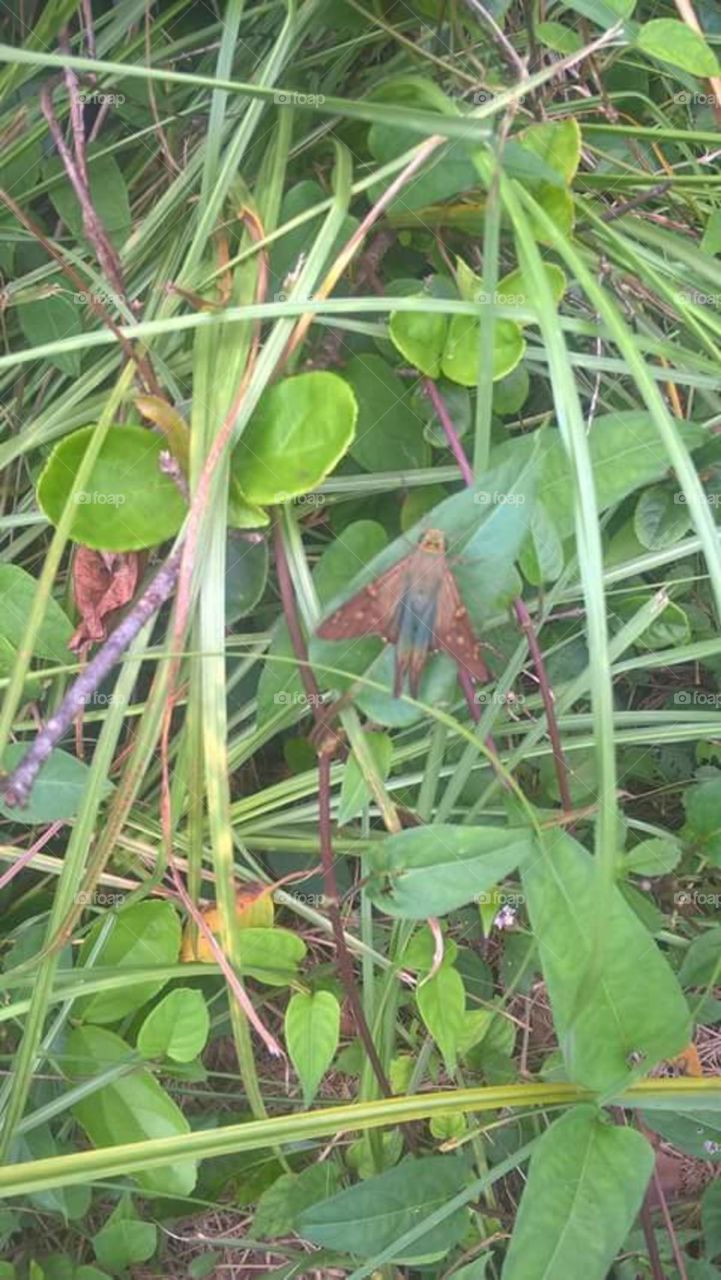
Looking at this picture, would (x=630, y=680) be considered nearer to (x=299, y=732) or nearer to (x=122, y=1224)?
(x=299, y=732)

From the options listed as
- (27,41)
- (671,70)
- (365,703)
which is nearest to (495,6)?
(671,70)

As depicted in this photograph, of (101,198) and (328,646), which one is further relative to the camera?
(101,198)

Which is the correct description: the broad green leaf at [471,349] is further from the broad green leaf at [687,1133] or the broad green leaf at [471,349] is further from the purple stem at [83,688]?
the broad green leaf at [687,1133]

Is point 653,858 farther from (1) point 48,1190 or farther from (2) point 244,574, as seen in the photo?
(1) point 48,1190

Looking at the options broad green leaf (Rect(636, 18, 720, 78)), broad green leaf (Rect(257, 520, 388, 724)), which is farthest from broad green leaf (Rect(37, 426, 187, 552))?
broad green leaf (Rect(636, 18, 720, 78))
